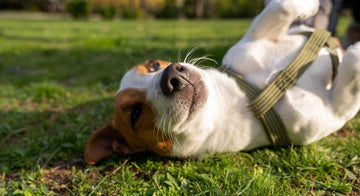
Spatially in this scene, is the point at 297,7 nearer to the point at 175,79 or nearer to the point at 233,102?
the point at 233,102

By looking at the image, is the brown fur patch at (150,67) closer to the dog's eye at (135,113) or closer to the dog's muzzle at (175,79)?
the dog's eye at (135,113)

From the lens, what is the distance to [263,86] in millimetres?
2551

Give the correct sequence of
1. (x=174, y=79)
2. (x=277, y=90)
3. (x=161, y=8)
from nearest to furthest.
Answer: (x=174, y=79)
(x=277, y=90)
(x=161, y=8)

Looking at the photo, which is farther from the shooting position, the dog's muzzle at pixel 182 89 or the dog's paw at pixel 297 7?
the dog's paw at pixel 297 7

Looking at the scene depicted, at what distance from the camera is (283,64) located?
8.67 ft

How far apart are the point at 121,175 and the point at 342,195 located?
1733mm

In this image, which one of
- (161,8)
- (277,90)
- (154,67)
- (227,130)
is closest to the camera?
(277,90)

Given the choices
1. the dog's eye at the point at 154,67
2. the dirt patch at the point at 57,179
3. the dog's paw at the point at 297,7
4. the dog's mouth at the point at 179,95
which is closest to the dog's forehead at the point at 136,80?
the dog's eye at the point at 154,67

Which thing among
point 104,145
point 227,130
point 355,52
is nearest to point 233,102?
point 227,130

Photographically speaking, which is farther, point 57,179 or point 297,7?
point 297,7

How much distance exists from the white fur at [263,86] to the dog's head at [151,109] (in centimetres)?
2

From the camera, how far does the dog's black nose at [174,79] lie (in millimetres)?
1993

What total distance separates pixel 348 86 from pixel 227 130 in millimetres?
1089

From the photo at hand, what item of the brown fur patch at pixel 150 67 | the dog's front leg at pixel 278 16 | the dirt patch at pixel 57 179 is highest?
the dog's front leg at pixel 278 16
